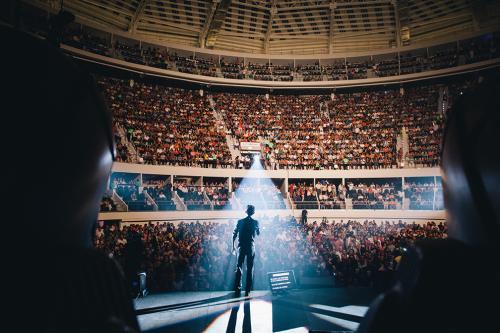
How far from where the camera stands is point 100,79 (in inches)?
950

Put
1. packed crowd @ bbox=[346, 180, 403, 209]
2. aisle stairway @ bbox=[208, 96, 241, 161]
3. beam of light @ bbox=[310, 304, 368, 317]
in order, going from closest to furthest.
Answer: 1. beam of light @ bbox=[310, 304, 368, 317]
2. packed crowd @ bbox=[346, 180, 403, 209]
3. aisle stairway @ bbox=[208, 96, 241, 161]

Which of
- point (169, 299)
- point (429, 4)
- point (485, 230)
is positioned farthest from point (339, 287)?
point (429, 4)

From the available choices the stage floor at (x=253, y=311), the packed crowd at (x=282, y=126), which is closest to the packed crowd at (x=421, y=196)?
the packed crowd at (x=282, y=126)

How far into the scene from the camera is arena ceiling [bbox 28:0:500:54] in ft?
86.1

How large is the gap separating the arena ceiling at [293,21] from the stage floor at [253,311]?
26.4 meters

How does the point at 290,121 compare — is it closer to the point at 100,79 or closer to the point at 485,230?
the point at 100,79

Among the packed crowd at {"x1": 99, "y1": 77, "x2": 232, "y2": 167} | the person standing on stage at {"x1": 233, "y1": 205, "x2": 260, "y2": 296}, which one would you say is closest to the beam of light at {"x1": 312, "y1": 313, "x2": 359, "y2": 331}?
the person standing on stage at {"x1": 233, "y1": 205, "x2": 260, "y2": 296}

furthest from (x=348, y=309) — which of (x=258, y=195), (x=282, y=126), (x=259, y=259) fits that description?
(x=282, y=126)

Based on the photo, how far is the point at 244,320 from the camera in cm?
407

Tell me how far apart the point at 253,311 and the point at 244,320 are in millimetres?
448

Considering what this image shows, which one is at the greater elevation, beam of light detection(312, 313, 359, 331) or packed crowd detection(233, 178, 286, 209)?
packed crowd detection(233, 178, 286, 209)

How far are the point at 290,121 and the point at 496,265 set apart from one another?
25.1m

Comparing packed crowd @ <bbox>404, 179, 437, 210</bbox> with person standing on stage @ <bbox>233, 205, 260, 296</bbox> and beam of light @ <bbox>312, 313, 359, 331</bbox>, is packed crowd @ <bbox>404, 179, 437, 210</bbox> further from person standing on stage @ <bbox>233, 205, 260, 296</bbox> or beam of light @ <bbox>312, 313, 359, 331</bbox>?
beam of light @ <bbox>312, 313, 359, 331</bbox>

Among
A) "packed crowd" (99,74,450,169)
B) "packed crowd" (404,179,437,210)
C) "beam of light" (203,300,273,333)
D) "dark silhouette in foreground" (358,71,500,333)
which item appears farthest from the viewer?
"packed crowd" (99,74,450,169)
